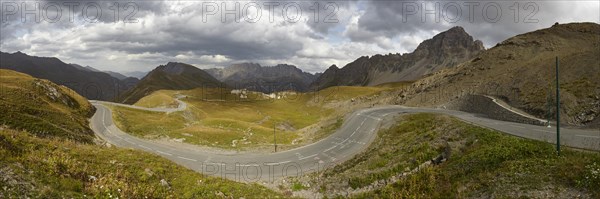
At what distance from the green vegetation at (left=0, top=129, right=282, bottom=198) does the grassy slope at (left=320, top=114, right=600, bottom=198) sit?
34.3ft

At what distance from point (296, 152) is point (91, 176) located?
→ 115 feet

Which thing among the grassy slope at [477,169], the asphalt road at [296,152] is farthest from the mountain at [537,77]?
the grassy slope at [477,169]

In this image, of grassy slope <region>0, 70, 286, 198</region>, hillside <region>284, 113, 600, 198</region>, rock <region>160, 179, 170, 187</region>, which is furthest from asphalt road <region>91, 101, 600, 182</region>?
rock <region>160, 179, 170, 187</region>

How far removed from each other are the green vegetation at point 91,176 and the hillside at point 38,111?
715 inches

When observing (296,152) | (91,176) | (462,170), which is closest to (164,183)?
(91,176)

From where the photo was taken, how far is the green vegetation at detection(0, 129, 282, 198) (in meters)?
14.6

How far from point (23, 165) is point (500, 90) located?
3282 inches

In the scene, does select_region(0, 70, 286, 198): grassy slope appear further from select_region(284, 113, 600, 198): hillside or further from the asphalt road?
the asphalt road

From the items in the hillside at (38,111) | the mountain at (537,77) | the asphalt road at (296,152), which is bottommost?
the asphalt road at (296,152)

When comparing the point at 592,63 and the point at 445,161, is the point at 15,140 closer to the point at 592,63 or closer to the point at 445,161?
the point at 445,161

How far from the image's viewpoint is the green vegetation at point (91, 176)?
1457 centimetres

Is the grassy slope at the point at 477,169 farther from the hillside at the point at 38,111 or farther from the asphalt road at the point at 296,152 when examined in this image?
the hillside at the point at 38,111

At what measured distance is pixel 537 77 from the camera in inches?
2741

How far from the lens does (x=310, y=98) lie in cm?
19050
